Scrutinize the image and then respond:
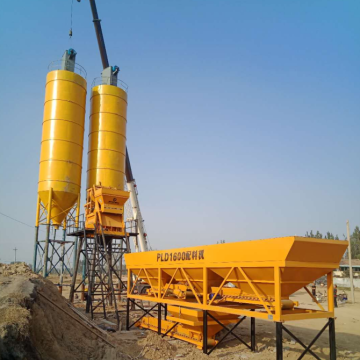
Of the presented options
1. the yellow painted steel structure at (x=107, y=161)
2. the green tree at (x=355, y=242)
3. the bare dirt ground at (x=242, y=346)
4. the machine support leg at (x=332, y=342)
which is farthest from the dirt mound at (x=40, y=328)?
the green tree at (x=355, y=242)

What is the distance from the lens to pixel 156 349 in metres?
11.7

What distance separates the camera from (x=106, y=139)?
73.7ft

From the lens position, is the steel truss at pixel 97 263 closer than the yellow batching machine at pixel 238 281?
No

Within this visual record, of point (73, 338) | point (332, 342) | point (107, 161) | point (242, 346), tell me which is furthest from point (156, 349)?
point (107, 161)

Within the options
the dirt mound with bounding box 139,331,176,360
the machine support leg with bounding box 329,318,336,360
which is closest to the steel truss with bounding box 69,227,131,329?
the dirt mound with bounding box 139,331,176,360

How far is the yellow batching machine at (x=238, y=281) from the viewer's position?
30.3 feet

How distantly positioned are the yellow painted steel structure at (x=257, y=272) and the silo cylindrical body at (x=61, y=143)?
10.3 metres

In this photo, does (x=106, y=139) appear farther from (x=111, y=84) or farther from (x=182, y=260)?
(x=182, y=260)

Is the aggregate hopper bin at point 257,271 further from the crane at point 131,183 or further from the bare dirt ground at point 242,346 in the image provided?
the crane at point 131,183

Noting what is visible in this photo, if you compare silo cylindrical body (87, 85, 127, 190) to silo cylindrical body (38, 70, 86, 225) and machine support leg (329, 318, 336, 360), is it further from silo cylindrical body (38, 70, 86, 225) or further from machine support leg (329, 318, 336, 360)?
machine support leg (329, 318, 336, 360)

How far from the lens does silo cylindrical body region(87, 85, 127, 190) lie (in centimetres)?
2191

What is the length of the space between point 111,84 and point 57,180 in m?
7.54

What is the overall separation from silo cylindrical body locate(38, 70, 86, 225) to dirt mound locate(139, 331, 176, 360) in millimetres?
11459

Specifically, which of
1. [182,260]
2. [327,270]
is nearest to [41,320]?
[182,260]
